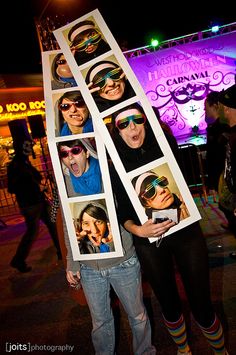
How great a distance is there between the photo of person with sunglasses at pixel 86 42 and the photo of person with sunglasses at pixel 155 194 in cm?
75

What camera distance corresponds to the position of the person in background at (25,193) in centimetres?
500

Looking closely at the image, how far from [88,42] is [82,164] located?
2.31ft

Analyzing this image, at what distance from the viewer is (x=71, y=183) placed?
1.93 metres

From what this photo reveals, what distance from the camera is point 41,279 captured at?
15.7 feet

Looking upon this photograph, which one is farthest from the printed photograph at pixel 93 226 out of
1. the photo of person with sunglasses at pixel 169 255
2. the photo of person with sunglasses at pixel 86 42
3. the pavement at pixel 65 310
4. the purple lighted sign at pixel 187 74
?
the purple lighted sign at pixel 187 74

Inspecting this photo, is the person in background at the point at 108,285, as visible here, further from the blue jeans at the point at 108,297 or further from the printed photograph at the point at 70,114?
the printed photograph at the point at 70,114

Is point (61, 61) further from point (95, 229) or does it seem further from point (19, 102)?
→ point (19, 102)

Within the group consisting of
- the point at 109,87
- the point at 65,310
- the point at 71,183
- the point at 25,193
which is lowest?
the point at 65,310

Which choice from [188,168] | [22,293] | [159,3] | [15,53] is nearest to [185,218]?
[22,293]

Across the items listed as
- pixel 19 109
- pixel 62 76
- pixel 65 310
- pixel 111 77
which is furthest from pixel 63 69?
pixel 19 109

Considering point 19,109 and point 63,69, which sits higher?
point 19,109

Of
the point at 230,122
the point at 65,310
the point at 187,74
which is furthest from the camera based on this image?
the point at 187,74

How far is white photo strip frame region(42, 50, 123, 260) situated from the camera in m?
1.86

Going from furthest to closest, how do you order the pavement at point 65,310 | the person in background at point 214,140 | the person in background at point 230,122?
the person in background at point 214,140, the pavement at point 65,310, the person in background at point 230,122
